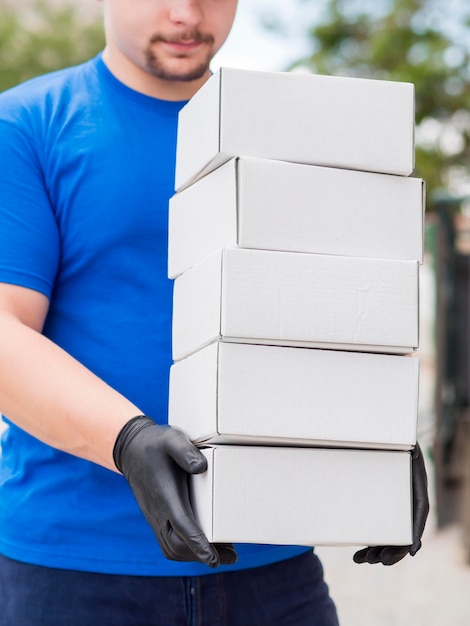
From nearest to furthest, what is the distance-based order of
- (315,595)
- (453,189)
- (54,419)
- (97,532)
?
(54,419)
(97,532)
(315,595)
(453,189)

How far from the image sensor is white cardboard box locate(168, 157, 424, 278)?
4.47ft

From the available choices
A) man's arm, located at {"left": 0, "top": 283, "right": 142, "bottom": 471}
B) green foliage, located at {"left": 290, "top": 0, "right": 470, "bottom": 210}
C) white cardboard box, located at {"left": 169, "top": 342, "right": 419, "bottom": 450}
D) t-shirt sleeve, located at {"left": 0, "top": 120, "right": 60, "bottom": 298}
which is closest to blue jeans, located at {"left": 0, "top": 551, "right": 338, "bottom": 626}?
man's arm, located at {"left": 0, "top": 283, "right": 142, "bottom": 471}

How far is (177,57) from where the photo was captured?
170cm

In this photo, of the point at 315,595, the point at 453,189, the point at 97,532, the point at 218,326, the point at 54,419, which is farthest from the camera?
the point at 453,189

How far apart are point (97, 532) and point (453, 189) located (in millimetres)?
14796

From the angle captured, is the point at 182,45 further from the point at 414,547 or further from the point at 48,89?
the point at 414,547

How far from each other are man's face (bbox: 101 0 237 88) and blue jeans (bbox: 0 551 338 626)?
83 cm

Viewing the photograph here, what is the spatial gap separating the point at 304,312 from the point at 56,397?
378mm

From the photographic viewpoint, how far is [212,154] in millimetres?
1394

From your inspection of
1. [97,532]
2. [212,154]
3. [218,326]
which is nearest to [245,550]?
[97,532]

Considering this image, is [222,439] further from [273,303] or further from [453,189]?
[453,189]

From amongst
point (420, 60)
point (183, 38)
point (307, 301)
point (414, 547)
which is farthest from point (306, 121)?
point (420, 60)

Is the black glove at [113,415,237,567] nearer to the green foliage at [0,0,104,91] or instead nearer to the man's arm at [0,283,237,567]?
the man's arm at [0,283,237,567]

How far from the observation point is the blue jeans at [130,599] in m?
1.61
